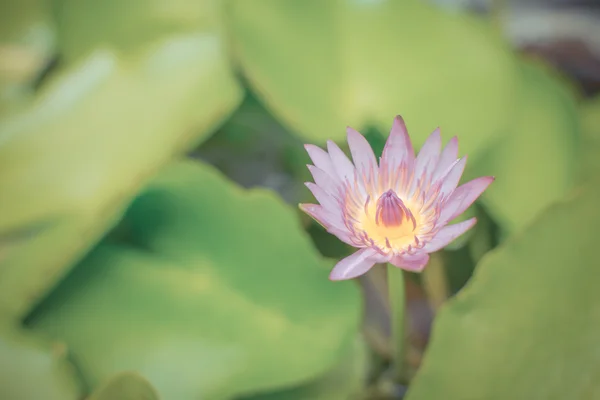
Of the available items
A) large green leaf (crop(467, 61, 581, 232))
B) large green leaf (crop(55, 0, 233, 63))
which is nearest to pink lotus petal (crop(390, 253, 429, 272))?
large green leaf (crop(467, 61, 581, 232))

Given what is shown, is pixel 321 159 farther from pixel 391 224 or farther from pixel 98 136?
pixel 98 136

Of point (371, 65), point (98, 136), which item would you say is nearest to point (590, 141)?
point (371, 65)

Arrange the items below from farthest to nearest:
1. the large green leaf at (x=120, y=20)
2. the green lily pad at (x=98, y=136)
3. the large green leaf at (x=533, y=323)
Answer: the large green leaf at (x=120, y=20) → the green lily pad at (x=98, y=136) → the large green leaf at (x=533, y=323)

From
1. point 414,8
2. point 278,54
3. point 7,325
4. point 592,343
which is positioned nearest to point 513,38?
point 414,8

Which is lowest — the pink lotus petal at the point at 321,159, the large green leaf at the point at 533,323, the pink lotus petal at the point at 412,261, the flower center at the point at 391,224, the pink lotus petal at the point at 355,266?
the large green leaf at the point at 533,323

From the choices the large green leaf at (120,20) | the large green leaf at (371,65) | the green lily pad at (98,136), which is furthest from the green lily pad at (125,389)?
the large green leaf at (120,20)

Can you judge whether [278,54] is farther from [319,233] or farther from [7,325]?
[7,325]

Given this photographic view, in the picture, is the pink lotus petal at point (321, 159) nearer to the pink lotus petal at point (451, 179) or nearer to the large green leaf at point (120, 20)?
the pink lotus petal at point (451, 179)
